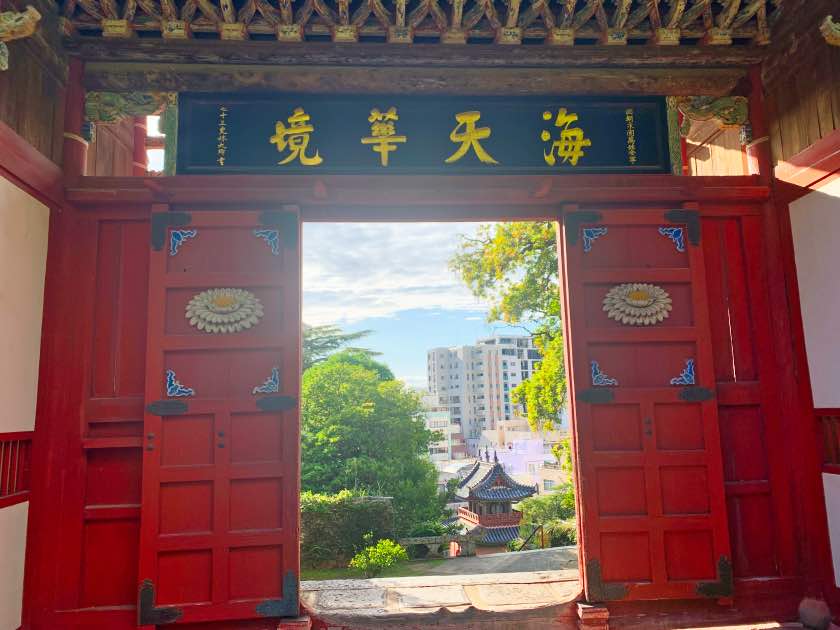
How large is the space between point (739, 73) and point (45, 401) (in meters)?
4.03

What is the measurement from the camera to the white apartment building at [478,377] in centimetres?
3588

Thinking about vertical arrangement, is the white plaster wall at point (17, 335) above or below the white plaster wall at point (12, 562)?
above

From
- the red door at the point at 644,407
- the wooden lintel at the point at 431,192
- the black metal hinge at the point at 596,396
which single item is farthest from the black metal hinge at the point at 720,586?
the wooden lintel at the point at 431,192

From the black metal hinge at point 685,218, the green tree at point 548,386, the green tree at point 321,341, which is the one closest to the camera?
the black metal hinge at point 685,218

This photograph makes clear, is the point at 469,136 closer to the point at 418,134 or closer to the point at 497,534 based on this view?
the point at 418,134

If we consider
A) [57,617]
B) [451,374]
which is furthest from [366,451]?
[451,374]

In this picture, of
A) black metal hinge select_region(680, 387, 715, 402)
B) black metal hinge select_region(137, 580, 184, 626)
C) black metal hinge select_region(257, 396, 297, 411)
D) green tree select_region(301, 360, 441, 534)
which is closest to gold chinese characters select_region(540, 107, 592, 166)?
black metal hinge select_region(680, 387, 715, 402)

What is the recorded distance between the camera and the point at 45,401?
2715 millimetres

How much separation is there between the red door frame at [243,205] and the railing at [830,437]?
0.32 ft

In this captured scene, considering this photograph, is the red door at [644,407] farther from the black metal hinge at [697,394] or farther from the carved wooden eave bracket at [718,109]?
the carved wooden eave bracket at [718,109]

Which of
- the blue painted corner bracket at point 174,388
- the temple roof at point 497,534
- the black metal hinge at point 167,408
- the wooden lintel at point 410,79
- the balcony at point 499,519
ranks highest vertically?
the wooden lintel at point 410,79

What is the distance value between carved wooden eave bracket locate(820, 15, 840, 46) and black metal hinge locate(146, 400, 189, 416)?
3.35 meters

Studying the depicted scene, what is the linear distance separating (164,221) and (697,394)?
2863 millimetres

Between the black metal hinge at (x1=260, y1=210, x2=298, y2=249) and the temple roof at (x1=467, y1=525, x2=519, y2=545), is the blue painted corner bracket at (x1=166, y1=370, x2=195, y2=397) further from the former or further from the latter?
the temple roof at (x1=467, y1=525, x2=519, y2=545)
